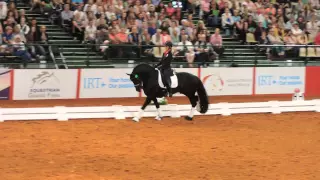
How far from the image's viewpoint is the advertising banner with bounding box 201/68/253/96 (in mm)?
→ 17953

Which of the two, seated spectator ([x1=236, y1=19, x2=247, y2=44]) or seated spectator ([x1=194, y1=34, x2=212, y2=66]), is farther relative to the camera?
seated spectator ([x1=236, y1=19, x2=247, y2=44])

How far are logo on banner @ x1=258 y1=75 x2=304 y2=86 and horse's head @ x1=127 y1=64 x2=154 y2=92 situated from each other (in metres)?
7.55

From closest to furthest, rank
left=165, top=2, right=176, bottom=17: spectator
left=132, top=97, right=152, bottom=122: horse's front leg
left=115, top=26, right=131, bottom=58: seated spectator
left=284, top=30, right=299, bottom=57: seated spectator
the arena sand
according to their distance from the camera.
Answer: the arena sand
left=132, top=97, right=152, bottom=122: horse's front leg
left=115, top=26, right=131, bottom=58: seated spectator
left=284, top=30, right=299, bottom=57: seated spectator
left=165, top=2, right=176, bottom=17: spectator

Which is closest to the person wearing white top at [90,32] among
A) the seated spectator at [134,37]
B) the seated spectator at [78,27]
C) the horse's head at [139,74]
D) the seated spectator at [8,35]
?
the seated spectator at [78,27]

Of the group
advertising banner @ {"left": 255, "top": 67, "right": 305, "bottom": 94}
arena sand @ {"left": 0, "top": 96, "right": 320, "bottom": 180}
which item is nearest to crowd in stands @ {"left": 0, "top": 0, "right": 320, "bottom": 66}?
advertising banner @ {"left": 255, "top": 67, "right": 305, "bottom": 94}

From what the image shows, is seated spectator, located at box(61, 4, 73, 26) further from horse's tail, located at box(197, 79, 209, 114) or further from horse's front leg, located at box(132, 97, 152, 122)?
horse's tail, located at box(197, 79, 209, 114)

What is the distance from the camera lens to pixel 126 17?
1877 centimetres

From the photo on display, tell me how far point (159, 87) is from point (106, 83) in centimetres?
448

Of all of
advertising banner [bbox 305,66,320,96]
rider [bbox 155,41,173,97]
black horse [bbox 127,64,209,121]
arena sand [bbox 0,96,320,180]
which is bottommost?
advertising banner [bbox 305,66,320,96]

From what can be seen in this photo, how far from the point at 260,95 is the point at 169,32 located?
4320 millimetres

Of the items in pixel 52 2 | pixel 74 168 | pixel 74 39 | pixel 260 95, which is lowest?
pixel 260 95

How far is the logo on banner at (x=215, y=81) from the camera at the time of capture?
17.9 meters

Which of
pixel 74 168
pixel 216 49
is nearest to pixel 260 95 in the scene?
pixel 216 49

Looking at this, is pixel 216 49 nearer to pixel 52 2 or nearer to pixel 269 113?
pixel 269 113
